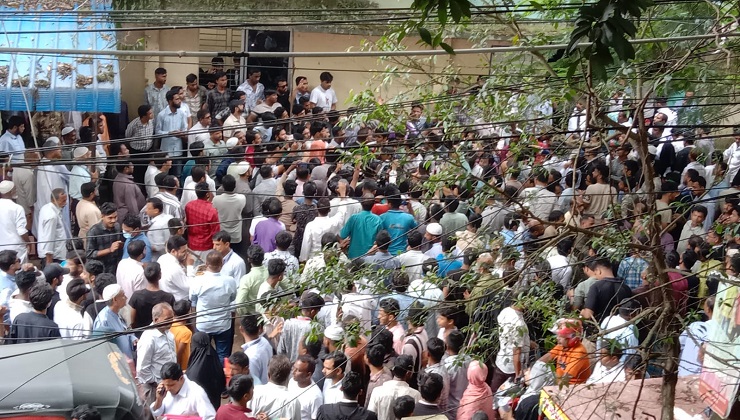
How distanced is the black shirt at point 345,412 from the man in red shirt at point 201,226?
12.8 feet

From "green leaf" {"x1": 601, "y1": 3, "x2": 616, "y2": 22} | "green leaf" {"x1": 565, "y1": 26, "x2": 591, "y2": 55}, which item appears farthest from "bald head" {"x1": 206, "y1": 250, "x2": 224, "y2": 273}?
"green leaf" {"x1": 601, "y1": 3, "x2": 616, "y2": 22}

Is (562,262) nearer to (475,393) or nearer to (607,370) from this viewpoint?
(607,370)

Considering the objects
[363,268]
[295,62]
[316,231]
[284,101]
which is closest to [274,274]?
[316,231]

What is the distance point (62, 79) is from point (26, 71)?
1.61 ft

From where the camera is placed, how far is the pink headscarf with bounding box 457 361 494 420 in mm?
8328

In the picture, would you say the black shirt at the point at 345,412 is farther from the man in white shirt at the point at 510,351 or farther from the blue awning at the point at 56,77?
the blue awning at the point at 56,77

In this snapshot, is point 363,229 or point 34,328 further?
point 363,229

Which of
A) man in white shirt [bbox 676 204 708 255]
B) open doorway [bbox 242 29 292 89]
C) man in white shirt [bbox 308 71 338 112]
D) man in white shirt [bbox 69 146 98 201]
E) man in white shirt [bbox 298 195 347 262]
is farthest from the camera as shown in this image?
open doorway [bbox 242 29 292 89]

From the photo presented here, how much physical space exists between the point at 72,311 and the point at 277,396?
2.21 meters

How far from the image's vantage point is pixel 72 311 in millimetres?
9102

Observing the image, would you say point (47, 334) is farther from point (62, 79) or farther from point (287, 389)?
point (62, 79)

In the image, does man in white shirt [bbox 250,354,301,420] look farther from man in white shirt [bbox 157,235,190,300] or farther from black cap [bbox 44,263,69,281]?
black cap [bbox 44,263,69,281]

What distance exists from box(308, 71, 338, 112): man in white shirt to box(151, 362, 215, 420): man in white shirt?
30.5 feet

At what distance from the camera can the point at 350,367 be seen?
8812 millimetres
